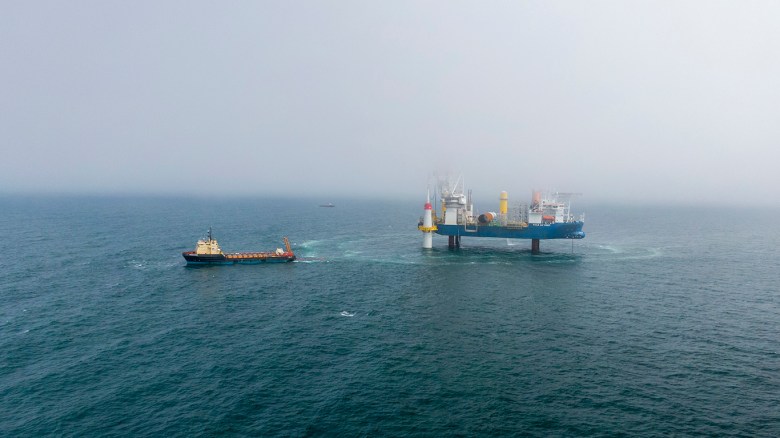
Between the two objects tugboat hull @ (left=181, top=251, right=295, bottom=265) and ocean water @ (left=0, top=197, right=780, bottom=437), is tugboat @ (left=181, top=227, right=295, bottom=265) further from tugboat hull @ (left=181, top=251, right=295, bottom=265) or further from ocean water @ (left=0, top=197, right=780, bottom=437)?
ocean water @ (left=0, top=197, right=780, bottom=437)

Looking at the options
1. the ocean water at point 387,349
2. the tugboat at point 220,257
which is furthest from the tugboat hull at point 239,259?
the ocean water at point 387,349

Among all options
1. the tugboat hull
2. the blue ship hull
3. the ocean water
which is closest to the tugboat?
the tugboat hull

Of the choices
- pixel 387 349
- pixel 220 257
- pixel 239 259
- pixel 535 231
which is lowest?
pixel 387 349

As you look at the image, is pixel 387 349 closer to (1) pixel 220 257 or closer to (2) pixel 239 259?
(2) pixel 239 259

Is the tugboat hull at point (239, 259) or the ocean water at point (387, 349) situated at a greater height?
the tugboat hull at point (239, 259)

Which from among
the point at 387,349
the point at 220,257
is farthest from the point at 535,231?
the point at 220,257

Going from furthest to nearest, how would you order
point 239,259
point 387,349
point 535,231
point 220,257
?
point 535,231
point 239,259
point 220,257
point 387,349

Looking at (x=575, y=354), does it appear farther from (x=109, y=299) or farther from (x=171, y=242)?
(x=171, y=242)

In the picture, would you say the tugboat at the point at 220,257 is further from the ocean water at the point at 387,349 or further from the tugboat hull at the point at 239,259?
the ocean water at the point at 387,349

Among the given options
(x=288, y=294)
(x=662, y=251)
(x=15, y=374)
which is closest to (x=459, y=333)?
(x=288, y=294)
